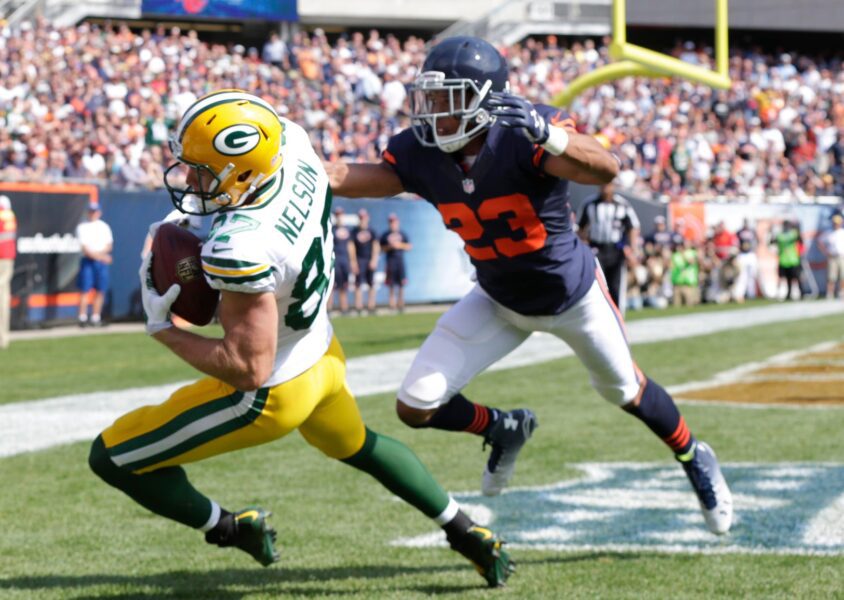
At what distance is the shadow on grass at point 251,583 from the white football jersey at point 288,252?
0.80 m

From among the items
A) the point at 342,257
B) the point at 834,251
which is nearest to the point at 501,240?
the point at 342,257

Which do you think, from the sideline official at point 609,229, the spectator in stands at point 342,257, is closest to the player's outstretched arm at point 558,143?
the sideline official at point 609,229

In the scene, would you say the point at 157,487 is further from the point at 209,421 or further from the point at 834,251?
the point at 834,251

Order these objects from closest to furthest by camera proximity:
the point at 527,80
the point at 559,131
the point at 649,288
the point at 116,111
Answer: the point at 559,131 < the point at 116,111 < the point at 649,288 < the point at 527,80

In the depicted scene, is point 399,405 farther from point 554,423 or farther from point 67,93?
point 67,93

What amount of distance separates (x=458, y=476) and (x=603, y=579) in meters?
→ 1.88

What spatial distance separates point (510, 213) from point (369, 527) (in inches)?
56.6

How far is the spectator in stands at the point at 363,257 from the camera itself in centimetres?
1775

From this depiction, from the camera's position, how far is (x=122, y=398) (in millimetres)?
8828

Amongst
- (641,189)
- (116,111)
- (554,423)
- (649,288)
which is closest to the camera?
(554,423)

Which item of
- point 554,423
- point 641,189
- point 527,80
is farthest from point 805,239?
point 554,423

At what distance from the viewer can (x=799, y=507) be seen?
5.18 metres

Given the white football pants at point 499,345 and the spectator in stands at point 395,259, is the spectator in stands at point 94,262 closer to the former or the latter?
the spectator in stands at point 395,259

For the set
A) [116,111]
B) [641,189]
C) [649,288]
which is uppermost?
[116,111]
